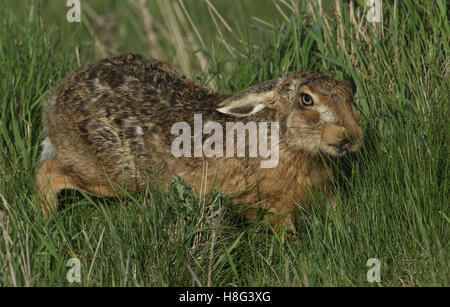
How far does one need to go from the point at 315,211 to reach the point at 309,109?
67cm

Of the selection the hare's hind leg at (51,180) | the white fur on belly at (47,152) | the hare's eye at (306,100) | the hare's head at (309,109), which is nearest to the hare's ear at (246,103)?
the hare's head at (309,109)

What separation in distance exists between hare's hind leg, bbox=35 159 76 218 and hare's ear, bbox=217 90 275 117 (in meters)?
1.38

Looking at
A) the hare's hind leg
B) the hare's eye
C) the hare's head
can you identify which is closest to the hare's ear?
the hare's head

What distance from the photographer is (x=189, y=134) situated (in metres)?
4.93

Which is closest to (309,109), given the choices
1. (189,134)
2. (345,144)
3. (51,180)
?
(345,144)

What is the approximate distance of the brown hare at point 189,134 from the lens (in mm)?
4453

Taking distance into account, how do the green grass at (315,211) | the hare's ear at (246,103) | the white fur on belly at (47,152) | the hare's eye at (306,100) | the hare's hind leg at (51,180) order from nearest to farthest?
the green grass at (315,211)
the hare's eye at (306,100)
the hare's ear at (246,103)
the hare's hind leg at (51,180)
the white fur on belly at (47,152)

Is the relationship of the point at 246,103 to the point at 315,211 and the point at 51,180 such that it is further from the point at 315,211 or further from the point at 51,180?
the point at 51,180

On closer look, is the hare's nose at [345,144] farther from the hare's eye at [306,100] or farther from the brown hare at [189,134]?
the hare's eye at [306,100]

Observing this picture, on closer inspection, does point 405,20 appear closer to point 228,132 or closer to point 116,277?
point 228,132

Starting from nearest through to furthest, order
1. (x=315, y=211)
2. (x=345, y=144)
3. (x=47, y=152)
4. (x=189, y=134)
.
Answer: (x=345, y=144), (x=315, y=211), (x=189, y=134), (x=47, y=152)

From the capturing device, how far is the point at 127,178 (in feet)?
16.3

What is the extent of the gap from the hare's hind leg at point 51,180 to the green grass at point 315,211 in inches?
3.7

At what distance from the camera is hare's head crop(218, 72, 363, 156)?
13.9ft
